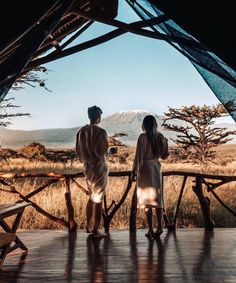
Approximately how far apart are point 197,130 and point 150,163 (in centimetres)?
1181

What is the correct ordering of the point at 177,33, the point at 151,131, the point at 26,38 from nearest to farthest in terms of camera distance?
the point at 26,38 < the point at 177,33 < the point at 151,131

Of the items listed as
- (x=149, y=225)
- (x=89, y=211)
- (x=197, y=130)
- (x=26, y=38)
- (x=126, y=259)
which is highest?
(x=197, y=130)

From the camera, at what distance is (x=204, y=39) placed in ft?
6.57

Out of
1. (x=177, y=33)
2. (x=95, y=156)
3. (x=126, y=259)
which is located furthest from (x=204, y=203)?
(x=177, y=33)

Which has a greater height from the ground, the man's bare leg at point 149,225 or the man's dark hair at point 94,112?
the man's dark hair at point 94,112

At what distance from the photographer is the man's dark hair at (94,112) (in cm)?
443

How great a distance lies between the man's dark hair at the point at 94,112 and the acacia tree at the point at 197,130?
10.9 meters

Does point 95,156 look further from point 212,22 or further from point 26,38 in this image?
point 212,22

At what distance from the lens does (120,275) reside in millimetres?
2916

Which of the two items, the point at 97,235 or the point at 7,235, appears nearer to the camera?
the point at 7,235

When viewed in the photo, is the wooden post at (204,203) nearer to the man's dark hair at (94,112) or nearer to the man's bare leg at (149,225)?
the man's bare leg at (149,225)

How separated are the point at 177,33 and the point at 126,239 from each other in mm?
2645

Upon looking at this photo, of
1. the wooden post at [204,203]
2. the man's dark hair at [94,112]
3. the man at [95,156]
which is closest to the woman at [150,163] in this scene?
the man at [95,156]

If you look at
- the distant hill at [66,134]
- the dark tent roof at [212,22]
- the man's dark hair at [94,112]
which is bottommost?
the man's dark hair at [94,112]
